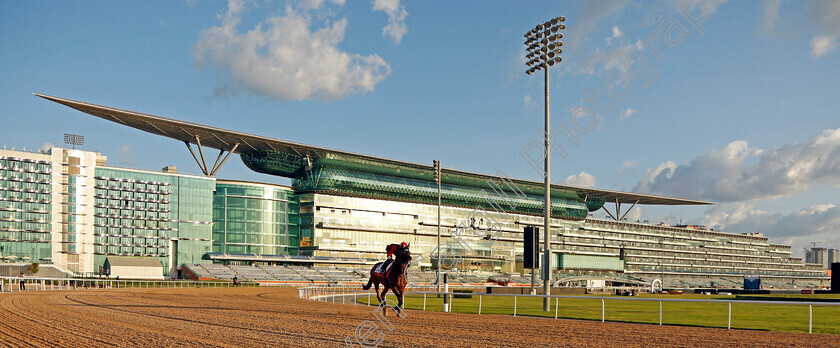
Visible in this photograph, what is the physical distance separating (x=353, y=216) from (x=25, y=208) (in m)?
41.0

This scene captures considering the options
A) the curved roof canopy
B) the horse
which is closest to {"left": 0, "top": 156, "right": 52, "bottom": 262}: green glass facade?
the curved roof canopy

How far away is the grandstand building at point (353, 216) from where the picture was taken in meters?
88.2

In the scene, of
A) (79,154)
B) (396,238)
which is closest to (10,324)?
(79,154)

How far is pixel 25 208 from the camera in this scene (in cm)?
7762

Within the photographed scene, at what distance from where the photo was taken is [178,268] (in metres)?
87.7

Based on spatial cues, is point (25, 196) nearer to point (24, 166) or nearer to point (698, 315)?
point (24, 166)

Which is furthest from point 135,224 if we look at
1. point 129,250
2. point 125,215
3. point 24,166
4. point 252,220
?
point 252,220

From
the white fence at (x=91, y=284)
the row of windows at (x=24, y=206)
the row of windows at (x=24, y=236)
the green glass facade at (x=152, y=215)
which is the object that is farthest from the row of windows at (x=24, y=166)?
the white fence at (x=91, y=284)

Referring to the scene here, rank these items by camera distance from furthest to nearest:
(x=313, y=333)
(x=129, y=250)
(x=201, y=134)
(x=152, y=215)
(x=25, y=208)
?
(x=201, y=134) → (x=152, y=215) → (x=129, y=250) → (x=25, y=208) → (x=313, y=333)

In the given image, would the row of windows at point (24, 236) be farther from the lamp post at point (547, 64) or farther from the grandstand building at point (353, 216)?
the lamp post at point (547, 64)

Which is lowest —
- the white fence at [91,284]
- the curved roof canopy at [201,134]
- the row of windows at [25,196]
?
the white fence at [91,284]

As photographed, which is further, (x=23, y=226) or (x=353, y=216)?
(x=353, y=216)

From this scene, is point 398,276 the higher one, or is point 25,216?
point 398,276

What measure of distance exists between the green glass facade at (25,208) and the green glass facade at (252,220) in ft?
65.8
